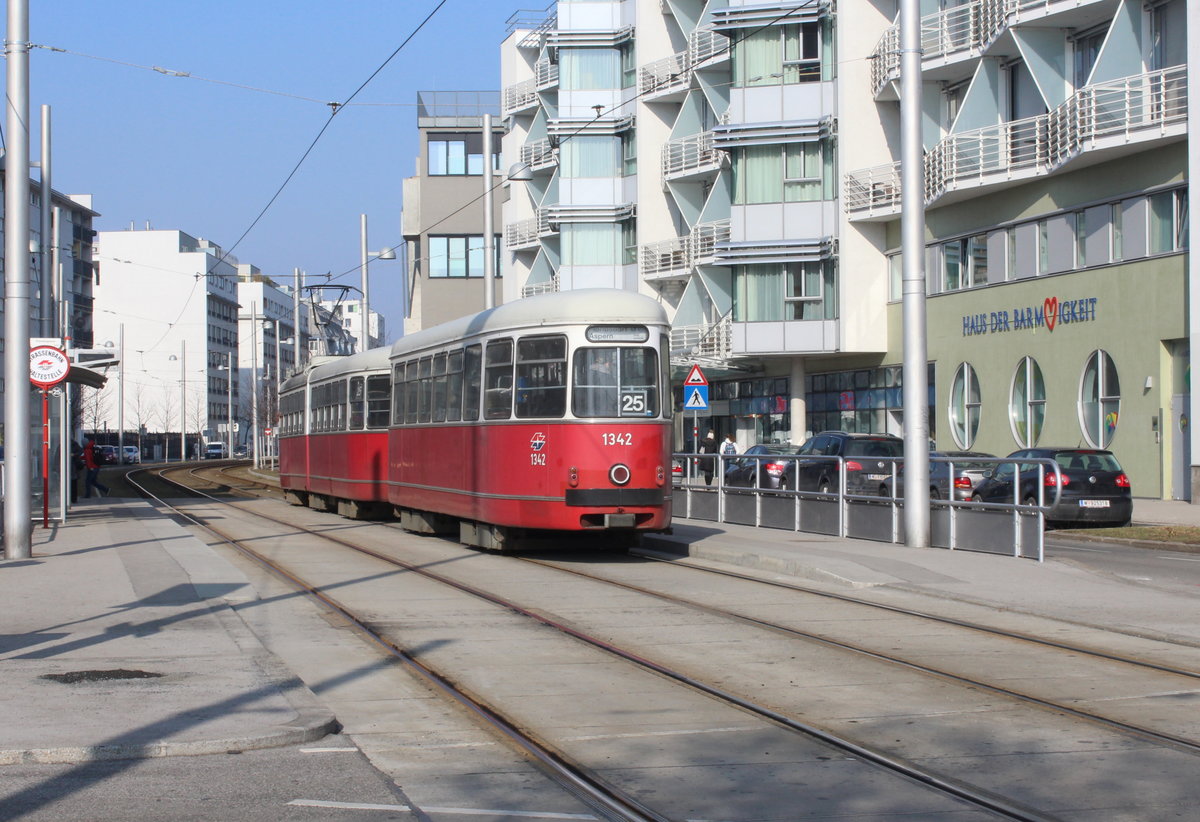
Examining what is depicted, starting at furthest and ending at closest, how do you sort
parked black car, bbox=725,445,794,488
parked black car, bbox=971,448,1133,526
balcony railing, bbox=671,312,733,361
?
balcony railing, bbox=671,312,733,361, parked black car, bbox=971,448,1133,526, parked black car, bbox=725,445,794,488

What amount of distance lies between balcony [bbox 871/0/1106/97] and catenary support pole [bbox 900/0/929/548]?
15823 mm

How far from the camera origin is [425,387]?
21734 mm

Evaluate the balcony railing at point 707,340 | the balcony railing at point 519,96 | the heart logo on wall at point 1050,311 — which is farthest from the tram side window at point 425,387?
the balcony railing at point 519,96

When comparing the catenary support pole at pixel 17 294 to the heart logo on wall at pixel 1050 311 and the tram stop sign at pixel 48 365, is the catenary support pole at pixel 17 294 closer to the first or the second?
the tram stop sign at pixel 48 365

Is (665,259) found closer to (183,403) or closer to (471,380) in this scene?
(471,380)

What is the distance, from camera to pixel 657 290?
56094 millimetres

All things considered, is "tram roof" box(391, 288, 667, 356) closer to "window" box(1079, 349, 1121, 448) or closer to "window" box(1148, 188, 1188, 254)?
"window" box(1148, 188, 1188, 254)

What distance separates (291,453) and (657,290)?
24.6 meters

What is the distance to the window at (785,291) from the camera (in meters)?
44.8

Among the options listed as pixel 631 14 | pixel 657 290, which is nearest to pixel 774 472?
pixel 657 290

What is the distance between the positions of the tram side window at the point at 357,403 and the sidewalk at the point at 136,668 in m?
9.19

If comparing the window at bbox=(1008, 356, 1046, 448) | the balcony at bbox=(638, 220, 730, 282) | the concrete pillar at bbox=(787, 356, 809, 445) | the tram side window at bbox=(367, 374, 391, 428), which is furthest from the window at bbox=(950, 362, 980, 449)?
the tram side window at bbox=(367, 374, 391, 428)

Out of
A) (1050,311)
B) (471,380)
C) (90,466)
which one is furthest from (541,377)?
(90,466)

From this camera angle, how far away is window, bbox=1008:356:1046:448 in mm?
35906
